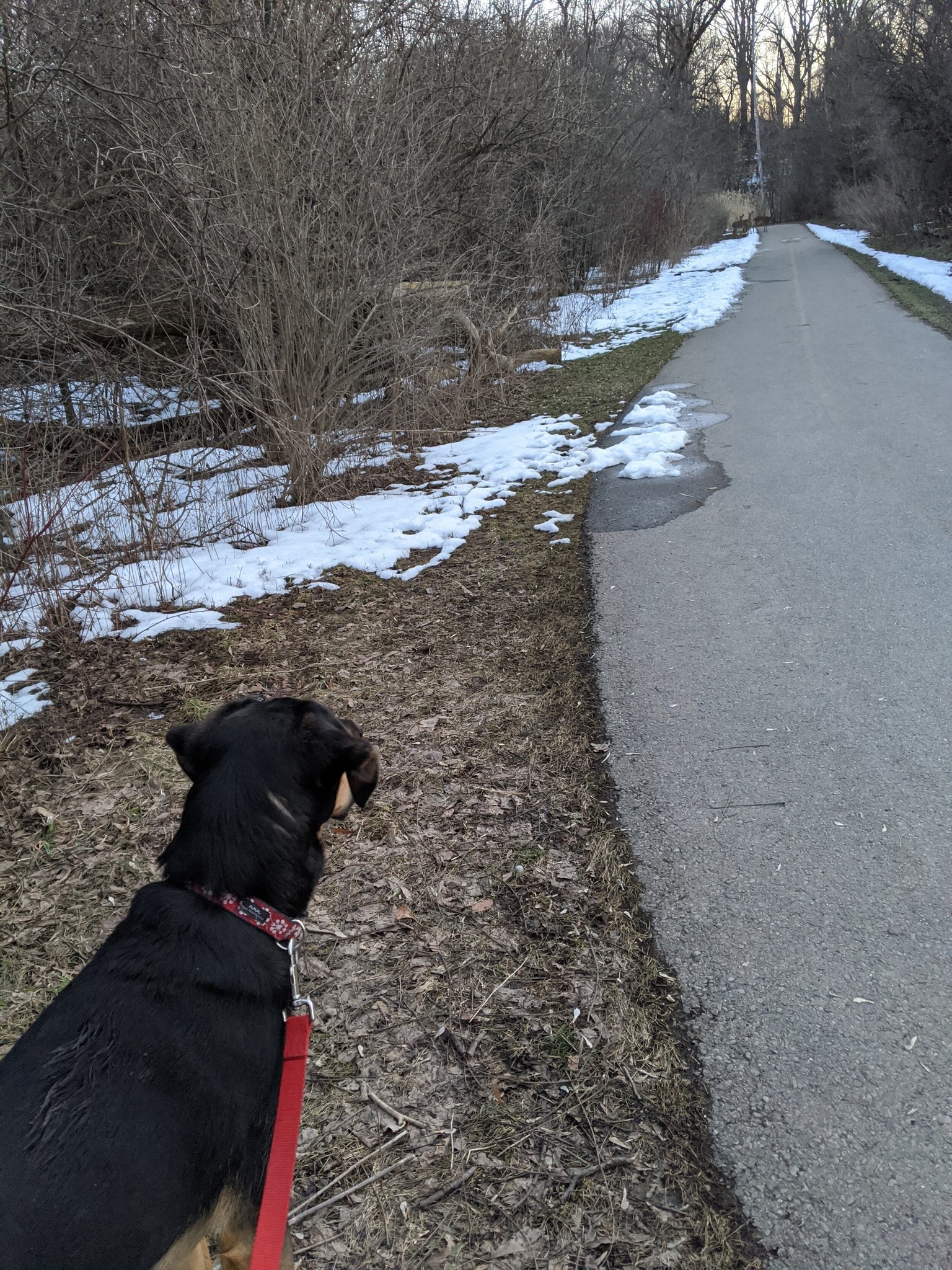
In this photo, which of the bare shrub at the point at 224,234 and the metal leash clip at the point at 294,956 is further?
the bare shrub at the point at 224,234

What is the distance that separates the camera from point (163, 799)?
3.60 meters

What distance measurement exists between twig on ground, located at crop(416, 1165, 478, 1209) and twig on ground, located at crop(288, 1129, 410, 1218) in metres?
0.17

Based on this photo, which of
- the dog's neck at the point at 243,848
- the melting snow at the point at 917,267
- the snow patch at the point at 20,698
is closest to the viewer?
the dog's neck at the point at 243,848

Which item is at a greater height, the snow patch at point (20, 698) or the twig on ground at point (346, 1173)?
the snow patch at point (20, 698)

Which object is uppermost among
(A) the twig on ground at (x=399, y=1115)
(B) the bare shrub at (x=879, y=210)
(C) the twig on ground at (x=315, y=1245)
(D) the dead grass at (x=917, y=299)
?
(B) the bare shrub at (x=879, y=210)

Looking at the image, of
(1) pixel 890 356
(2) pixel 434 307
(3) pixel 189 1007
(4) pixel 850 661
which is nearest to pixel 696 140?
(1) pixel 890 356

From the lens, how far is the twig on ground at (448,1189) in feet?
6.43

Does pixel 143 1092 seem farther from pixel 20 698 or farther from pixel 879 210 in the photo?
pixel 879 210

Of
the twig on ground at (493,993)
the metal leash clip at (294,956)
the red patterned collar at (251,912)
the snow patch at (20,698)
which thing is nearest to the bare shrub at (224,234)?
the snow patch at (20,698)

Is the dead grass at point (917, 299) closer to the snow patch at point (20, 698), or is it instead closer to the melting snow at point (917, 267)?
the melting snow at point (917, 267)

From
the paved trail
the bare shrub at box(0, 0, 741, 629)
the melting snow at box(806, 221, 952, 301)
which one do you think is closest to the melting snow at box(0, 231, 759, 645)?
the bare shrub at box(0, 0, 741, 629)

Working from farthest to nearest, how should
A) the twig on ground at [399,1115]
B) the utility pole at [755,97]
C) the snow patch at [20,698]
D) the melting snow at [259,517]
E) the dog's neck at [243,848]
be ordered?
the utility pole at [755,97] < the melting snow at [259,517] < the snow patch at [20,698] < the twig on ground at [399,1115] < the dog's neck at [243,848]

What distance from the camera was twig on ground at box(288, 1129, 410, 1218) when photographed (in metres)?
2.00

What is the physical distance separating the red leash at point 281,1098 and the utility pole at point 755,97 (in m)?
66.5
